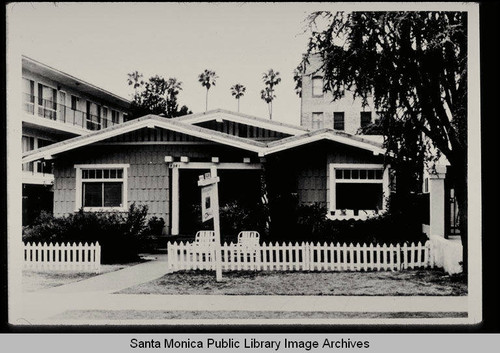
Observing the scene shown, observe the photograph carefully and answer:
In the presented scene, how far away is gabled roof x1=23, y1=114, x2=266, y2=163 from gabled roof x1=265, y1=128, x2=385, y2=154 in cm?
36

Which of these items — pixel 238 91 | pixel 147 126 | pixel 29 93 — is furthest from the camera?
pixel 147 126

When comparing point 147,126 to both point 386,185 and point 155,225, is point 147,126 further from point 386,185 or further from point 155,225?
point 386,185

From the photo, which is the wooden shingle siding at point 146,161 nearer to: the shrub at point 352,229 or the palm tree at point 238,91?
the shrub at point 352,229

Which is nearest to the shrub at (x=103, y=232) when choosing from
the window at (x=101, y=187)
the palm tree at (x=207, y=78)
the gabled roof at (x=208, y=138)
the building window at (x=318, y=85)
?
the window at (x=101, y=187)

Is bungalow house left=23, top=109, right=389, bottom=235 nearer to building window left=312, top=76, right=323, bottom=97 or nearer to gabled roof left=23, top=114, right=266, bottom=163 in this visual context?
gabled roof left=23, top=114, right=266, bottom=163

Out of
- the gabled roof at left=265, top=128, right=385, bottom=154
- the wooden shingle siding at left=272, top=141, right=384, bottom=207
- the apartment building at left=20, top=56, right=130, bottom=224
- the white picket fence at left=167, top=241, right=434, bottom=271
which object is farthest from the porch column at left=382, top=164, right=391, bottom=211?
the apartment building at left=20, top=56, right=130, bottom=224

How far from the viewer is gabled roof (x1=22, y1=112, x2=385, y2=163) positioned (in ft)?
45.6

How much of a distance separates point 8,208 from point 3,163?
1.86ft

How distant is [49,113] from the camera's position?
14.0 m

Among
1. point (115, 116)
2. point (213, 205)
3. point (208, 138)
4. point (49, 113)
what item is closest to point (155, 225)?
point (208, 138)

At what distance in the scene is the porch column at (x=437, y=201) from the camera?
1287cm

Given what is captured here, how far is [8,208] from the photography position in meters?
7.81

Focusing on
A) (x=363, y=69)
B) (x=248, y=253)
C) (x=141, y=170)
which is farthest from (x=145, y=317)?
(x=141, y=170)

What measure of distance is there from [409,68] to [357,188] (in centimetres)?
439
